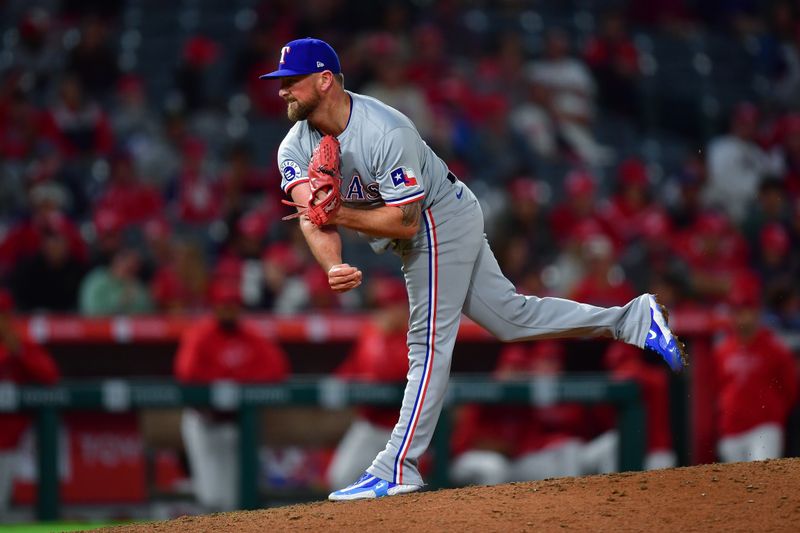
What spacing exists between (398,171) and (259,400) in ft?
11.7

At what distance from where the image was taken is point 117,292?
31.1 feet

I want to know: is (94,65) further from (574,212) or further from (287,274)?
(574,212)

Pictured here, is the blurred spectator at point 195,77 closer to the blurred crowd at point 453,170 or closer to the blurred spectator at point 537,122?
the blurred crowd at point 453,170

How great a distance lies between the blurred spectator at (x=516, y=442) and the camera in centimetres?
837

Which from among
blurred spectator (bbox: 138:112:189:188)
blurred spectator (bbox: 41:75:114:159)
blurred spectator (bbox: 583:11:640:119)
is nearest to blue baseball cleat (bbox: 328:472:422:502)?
blurred spectator (bbox: 138:112:189:188)

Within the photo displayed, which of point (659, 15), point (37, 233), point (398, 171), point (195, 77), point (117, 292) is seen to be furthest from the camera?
point (659, 15)

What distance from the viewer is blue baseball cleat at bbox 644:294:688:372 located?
525 centimetres

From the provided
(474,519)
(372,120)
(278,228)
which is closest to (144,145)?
(278,228)

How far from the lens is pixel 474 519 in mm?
4605

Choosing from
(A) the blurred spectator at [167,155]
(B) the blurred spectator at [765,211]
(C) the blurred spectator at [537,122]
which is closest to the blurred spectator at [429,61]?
(C) the blurred spectator at [537,122]

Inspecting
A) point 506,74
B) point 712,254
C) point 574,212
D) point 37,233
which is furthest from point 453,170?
point 37,233

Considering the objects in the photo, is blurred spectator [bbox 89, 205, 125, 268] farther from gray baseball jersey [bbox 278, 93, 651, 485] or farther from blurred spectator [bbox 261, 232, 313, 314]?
gray baseball jersey [bbox 278, 93, 651, 485]

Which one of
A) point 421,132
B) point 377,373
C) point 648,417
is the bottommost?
point 648,417

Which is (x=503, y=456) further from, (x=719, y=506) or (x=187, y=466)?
(x=719, y=506)
